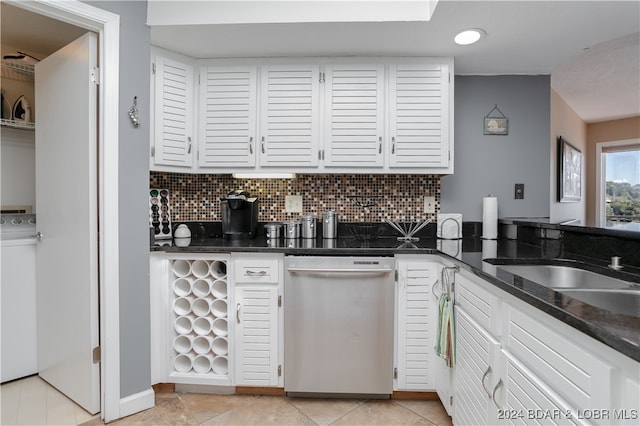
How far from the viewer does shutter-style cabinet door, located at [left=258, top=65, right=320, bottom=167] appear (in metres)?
2.24

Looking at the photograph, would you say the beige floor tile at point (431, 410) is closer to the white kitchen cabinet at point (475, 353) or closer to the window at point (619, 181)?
the white kitchen cabinet at point (475, 353)

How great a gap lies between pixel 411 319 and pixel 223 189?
166 cm

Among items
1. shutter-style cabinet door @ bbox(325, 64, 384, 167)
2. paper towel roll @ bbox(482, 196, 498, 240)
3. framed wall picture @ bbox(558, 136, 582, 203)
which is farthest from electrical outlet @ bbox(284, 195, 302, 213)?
framed wall picture @ bbox(558, 136, 582, 203)

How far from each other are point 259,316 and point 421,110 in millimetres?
1663

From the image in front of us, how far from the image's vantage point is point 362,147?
88.0 inches

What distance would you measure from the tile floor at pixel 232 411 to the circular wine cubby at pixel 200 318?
175mm

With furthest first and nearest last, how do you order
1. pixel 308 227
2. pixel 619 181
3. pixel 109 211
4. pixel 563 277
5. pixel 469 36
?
pixel 619 181 → pixel 308 227 → pixel 469 36 → pixel 109 211 → pixel 563 277

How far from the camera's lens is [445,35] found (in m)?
1.96

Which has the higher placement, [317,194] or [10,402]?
[317,194]

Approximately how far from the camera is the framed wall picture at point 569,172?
3771 mm

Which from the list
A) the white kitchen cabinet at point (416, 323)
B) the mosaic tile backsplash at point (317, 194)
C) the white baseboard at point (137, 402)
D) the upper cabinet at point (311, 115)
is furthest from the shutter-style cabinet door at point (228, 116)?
the white baseboard at point (137, 402)

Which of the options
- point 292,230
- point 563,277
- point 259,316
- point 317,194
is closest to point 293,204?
point 317,194

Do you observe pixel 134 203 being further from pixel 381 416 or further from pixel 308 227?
pixel 381 416

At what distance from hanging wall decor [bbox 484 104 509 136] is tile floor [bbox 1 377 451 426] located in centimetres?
193
